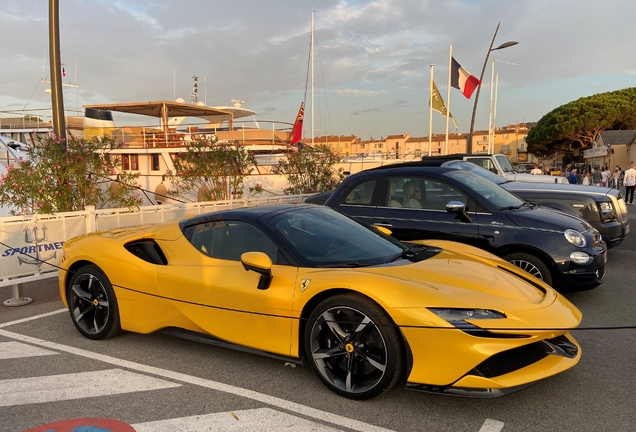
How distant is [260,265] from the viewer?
3.44 m

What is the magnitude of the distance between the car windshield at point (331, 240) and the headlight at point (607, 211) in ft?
16.7

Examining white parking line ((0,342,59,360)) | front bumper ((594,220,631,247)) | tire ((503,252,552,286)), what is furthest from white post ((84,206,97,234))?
front bumper ((594,220,631,247))

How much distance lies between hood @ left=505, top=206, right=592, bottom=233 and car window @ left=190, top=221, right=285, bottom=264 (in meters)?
3.17

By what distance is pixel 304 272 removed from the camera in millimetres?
3537

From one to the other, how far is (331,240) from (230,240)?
2.83 ft

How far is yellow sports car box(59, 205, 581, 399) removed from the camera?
2957 mm

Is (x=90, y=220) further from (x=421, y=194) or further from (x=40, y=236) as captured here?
(x=421, y=194)

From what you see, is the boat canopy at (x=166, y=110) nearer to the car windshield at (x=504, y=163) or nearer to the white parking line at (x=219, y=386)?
the car windshield at (x=504, y=163)

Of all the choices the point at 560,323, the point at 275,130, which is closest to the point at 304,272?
the point at 560,323

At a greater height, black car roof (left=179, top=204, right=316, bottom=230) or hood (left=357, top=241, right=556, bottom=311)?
black car roof (left=179, top=204, right=316, bottom=230)

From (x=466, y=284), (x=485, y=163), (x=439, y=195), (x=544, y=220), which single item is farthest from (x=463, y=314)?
(x=485, y=163)

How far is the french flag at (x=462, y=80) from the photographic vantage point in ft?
79.0

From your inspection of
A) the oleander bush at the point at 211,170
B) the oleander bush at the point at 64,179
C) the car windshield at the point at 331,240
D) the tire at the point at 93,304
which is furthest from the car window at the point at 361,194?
the oleander bush at the point at 211,170

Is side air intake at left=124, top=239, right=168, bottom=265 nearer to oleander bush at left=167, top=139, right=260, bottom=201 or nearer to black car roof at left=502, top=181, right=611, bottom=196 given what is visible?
black car roof at left=502, top=181, right=611, bottom=196
